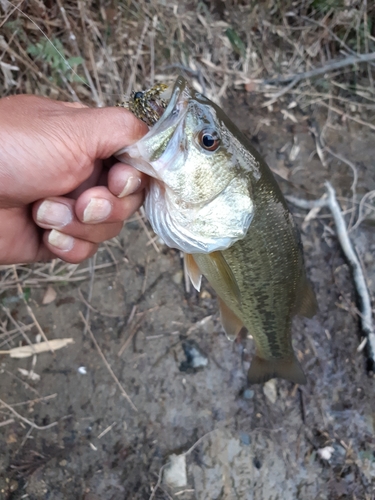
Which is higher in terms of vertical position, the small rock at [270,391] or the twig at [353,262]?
the twig at [353,262]

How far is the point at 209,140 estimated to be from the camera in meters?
1.43

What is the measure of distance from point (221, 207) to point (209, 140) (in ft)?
0.86

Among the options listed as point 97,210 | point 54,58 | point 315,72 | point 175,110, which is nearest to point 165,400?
point 97,210

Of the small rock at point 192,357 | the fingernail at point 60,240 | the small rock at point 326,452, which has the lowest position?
the small rock at point 326,452

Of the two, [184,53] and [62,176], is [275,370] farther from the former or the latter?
[184,53]

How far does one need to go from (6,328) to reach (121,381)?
799mm

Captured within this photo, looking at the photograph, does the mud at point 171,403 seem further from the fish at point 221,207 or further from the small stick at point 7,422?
the fish at point 221,207

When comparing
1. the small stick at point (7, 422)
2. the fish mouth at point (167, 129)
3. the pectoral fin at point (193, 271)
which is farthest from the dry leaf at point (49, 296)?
the fish mouth at point (167, 129)

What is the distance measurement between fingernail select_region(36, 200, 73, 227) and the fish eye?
613 millimetres

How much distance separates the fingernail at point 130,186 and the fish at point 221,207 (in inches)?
2.6

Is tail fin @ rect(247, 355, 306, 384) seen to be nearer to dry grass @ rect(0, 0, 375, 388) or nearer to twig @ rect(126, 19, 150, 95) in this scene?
dry grass @ rect(0, 0, 375, 388)

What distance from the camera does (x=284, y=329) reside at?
210 centimetres

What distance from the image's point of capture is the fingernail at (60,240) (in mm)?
1699

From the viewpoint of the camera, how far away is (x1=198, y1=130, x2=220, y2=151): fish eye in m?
1.42
